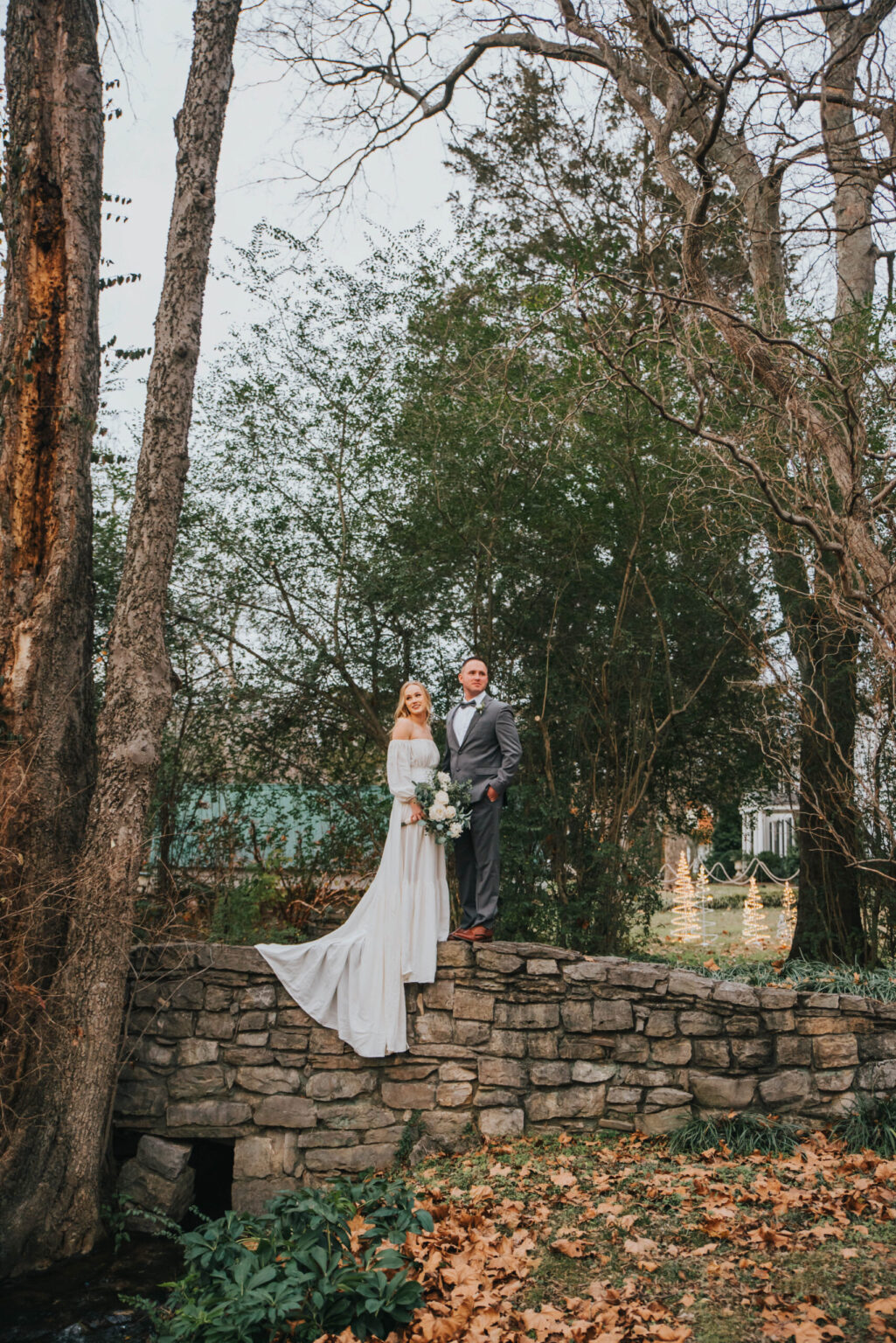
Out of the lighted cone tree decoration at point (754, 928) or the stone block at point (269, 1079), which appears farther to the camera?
the lighted cone tree decoration at point (754, 928)

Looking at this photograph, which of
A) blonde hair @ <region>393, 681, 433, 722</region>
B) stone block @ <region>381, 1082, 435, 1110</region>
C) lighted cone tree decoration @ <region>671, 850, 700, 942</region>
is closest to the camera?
stone block @ <region>381, 1082, 435, 1110</region>

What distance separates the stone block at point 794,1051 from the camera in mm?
5594

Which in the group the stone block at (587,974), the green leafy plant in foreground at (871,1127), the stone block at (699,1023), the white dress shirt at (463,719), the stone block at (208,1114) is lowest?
the stone block at (208,1114)

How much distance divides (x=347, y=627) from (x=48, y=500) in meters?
2.79

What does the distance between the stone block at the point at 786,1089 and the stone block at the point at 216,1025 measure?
10.5 feet

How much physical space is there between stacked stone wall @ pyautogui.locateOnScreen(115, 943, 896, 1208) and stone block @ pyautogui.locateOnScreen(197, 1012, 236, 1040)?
0.03 ft

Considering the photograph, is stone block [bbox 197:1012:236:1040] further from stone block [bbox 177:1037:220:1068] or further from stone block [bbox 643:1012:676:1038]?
stone block [bbox 643:1012:676:1038]

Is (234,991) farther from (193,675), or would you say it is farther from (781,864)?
(781,864)

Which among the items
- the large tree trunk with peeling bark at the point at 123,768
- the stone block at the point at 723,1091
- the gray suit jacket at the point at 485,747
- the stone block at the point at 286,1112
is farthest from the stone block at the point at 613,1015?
the large tree trunk with peeling bark at the point at 123,768

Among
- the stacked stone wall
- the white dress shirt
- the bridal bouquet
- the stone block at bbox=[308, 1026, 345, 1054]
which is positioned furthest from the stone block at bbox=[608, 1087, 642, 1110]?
the white dress shirt

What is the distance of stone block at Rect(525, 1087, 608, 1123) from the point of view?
577cm

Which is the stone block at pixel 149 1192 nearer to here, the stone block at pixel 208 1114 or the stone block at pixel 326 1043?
the stone block at pixel 208 1114

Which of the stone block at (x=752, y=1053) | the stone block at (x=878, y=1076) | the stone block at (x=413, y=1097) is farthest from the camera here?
the stone block at (x=413, y=1097)

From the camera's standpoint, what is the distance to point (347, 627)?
26.6ft
